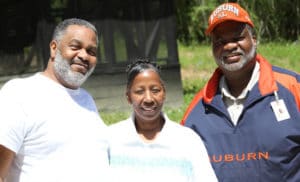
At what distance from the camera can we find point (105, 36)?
1131 cm

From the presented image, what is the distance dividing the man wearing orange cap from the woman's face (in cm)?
47

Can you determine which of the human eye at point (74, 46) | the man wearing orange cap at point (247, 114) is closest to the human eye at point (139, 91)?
the human eye at point (74, 46)

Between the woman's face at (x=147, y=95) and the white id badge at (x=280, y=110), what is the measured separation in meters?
0.69

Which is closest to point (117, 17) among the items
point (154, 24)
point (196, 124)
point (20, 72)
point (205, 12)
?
point (154, 24)

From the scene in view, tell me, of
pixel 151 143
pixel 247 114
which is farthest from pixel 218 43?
pixel 151 143

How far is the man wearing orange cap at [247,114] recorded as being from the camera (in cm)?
347

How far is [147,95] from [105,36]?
8133 mm

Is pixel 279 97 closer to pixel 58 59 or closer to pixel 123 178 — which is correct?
pixel 123 178

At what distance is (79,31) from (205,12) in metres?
21.4

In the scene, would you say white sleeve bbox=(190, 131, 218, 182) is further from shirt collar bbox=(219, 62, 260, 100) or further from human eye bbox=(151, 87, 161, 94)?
shirt collar bbox=(219, 62, 260, 100)

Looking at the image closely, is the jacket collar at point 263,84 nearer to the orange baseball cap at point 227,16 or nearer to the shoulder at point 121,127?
the orange baseball cap at point 227,16

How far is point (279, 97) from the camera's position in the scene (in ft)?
11.5

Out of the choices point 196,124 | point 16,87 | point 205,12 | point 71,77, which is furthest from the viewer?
point 205,12

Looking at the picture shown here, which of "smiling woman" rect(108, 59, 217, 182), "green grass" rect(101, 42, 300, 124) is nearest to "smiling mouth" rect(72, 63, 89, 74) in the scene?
"smiling woman" rect(108, 59, 217, 182)
